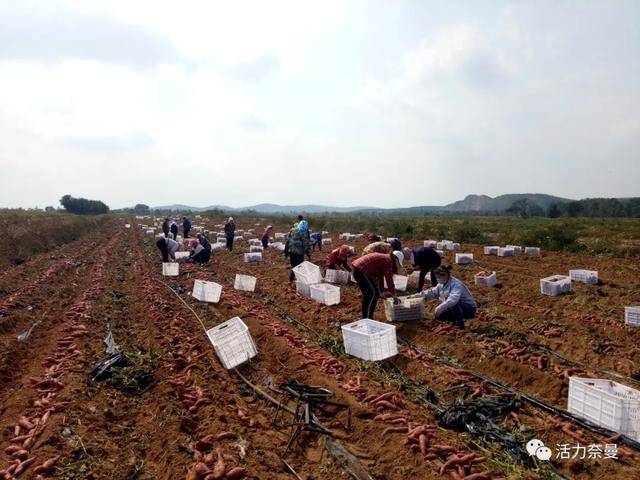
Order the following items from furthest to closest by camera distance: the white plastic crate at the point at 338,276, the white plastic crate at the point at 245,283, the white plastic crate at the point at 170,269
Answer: the white plastic crate at the point at 170,269 → the white plastic crate at the point at 338,276 → the white plastic crate at the point at 245,283

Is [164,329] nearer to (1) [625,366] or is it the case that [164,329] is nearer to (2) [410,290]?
(2) [410,290]

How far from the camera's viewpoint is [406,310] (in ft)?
28.3

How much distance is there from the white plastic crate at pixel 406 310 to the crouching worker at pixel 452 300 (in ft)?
1.45

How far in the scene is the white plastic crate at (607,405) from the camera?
4.44 metres

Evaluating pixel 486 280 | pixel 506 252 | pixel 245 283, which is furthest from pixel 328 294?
pixel 506 252

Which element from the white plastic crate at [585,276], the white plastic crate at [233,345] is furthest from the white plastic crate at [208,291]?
the white plastic crate at [585,276]

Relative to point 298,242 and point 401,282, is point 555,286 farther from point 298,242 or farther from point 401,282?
point 298,242

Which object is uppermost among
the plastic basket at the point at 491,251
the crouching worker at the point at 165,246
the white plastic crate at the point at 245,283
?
the crouching worker at the point at 165,246

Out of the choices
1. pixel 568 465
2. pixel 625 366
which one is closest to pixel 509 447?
pixel 568 465

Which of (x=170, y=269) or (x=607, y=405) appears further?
(x=170, y=269)

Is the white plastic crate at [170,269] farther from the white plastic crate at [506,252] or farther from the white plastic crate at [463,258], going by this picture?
the white plastic crate at [506,252]

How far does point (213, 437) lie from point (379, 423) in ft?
6.68

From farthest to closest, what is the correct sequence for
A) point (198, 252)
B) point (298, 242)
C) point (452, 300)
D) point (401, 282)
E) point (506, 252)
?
point (506, 252), point (198, 252), point (298, 242), point (401, 282), point (452, 300)

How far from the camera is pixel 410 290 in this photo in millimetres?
11891
